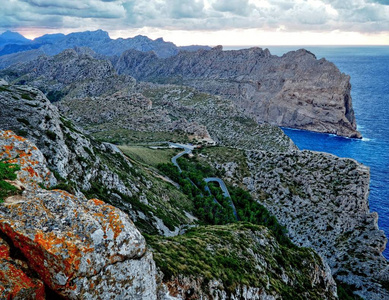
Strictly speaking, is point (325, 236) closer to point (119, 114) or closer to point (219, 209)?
point (219, 209)

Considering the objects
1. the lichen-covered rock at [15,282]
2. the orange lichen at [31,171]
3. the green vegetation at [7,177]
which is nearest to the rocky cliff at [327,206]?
the lichen-covered rock at [15,282]

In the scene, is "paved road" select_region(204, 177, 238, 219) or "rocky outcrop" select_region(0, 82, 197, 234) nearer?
"rocky outcrop" select_region(0, 82, 197, 234)

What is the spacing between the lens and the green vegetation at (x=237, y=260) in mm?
20188

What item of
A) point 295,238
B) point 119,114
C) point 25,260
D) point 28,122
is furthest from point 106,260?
point 119,114

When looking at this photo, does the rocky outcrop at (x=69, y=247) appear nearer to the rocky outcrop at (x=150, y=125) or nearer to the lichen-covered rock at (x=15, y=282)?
the lichen-covered rock at (x=15, y=282)

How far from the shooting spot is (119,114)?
15512 centimetres

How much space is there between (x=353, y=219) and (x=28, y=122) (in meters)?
76.3

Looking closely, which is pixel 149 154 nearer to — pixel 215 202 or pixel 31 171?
pixel 215 202

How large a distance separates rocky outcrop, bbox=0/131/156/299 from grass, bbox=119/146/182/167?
64.8 m

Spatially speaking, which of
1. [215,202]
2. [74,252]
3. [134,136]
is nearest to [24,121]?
[74,252]

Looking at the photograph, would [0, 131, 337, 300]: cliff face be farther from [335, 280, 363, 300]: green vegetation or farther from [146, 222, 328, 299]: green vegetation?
[335, 280, 363, 300]: green vegetation

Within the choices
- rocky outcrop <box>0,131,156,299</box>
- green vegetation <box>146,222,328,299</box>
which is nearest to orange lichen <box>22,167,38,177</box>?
rocky outcrop <box>0,131,156,299</box>

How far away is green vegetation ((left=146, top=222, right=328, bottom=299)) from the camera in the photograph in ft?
66.2

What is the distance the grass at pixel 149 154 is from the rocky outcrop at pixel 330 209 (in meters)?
32.4
